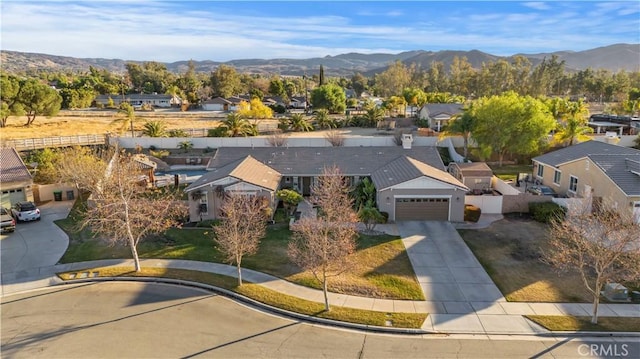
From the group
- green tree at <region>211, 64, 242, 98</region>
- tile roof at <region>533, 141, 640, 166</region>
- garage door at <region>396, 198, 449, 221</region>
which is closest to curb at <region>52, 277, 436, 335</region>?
garage door at <region>396, 198, 449, 221</region>

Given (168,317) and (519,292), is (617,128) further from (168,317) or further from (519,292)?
(168,317)

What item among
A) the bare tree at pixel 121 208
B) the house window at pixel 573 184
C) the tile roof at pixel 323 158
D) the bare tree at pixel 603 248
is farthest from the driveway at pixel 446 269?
the bare tree at pixel 121 208

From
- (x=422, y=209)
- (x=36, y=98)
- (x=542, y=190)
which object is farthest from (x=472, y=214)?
(x=36, y=98)

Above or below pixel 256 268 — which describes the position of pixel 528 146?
above

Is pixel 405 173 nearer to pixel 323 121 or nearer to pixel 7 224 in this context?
pixel 7 224

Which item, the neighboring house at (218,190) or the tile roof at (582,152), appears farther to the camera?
the tile roof at (582,152)

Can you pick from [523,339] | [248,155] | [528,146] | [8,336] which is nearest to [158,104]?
[248,155]

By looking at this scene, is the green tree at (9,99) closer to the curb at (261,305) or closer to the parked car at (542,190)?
the curb at (261,305)

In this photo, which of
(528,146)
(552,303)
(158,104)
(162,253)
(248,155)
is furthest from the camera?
(158,104)
